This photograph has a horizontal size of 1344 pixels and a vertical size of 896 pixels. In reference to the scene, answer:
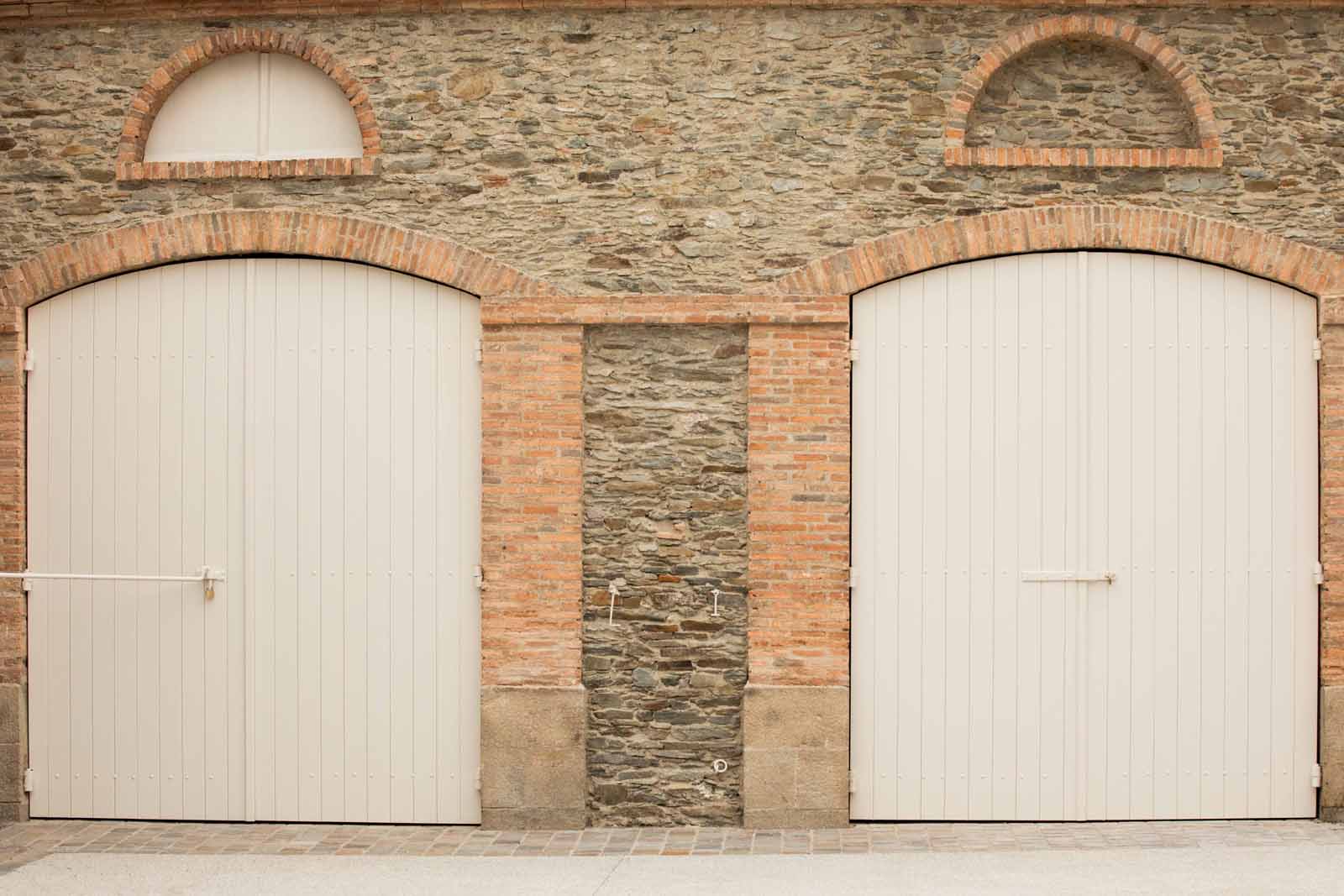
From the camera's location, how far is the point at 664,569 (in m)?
7.43

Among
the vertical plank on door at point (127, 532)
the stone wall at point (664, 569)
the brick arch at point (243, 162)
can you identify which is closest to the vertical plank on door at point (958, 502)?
the stone wall at point (664, 569)

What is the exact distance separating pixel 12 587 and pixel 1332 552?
742 centimetres

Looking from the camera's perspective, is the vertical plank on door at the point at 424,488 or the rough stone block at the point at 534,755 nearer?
Result: the rough stone block at the point at 534,755

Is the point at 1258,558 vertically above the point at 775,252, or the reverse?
the point at 775,252

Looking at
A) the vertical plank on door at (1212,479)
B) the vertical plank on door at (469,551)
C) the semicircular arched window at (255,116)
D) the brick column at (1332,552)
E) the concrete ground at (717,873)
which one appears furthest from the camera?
the semicircular arched window at (255,116)

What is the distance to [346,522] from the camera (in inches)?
297

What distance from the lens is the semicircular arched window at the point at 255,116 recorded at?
25.0 ft

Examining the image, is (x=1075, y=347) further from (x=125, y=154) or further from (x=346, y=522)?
(x=125, y=154)

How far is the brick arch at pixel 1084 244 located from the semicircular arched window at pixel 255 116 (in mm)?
2865

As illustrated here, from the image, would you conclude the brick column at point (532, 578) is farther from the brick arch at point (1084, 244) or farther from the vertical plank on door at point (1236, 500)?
the vertical plank on door at point (1236, 500)

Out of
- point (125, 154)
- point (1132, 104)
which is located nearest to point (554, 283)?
point (125, 154)

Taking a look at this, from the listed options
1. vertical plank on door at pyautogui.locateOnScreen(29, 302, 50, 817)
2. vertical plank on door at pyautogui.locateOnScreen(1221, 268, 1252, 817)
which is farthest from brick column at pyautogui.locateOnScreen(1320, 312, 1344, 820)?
vertical plank on door at pyautogui.locateOnScreen(29, 302, 50, 817)

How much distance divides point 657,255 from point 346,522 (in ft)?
7.60

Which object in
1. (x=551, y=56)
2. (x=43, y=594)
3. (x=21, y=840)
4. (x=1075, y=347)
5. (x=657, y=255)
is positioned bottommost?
(x=21, y=840)
